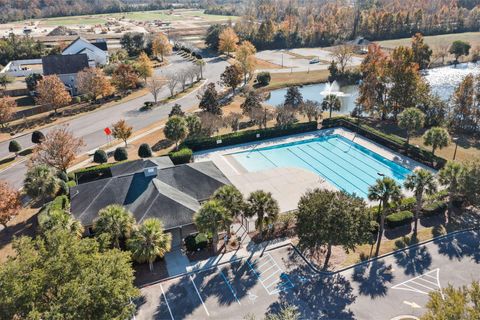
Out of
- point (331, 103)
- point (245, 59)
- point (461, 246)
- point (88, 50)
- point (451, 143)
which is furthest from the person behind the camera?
point (88, 50)

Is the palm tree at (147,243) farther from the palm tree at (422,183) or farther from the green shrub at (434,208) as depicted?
the green shrub at (434,208)

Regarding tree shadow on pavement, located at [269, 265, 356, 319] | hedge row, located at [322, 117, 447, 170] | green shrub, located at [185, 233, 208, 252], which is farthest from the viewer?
hedge row, located at [322, 117, 447, 170]

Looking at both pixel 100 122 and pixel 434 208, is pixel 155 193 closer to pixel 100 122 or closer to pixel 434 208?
pixel 434 208

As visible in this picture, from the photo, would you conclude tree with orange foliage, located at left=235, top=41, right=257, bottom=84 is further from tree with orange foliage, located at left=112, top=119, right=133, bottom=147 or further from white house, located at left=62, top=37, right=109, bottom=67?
tree with orange foliage, located at left=112, top=119, right=133, bottom=147

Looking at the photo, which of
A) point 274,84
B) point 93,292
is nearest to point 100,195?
point 93,292

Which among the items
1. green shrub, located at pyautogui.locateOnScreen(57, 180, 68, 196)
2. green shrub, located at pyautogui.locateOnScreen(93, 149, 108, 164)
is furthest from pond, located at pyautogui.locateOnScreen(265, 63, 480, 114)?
green shrub, located at pyautogui.locateOnScreen(57, 180, 68, 196)

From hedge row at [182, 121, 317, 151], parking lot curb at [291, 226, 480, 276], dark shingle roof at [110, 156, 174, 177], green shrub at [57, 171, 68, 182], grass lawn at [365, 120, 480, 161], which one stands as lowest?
parking lot curb at [291, 226, 480, 276]

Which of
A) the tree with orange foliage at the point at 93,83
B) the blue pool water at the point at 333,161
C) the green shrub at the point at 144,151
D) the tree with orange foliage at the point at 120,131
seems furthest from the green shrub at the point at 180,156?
the tree with orange foliage at the point at 93,83

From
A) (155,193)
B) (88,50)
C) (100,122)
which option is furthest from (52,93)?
(155,193)
